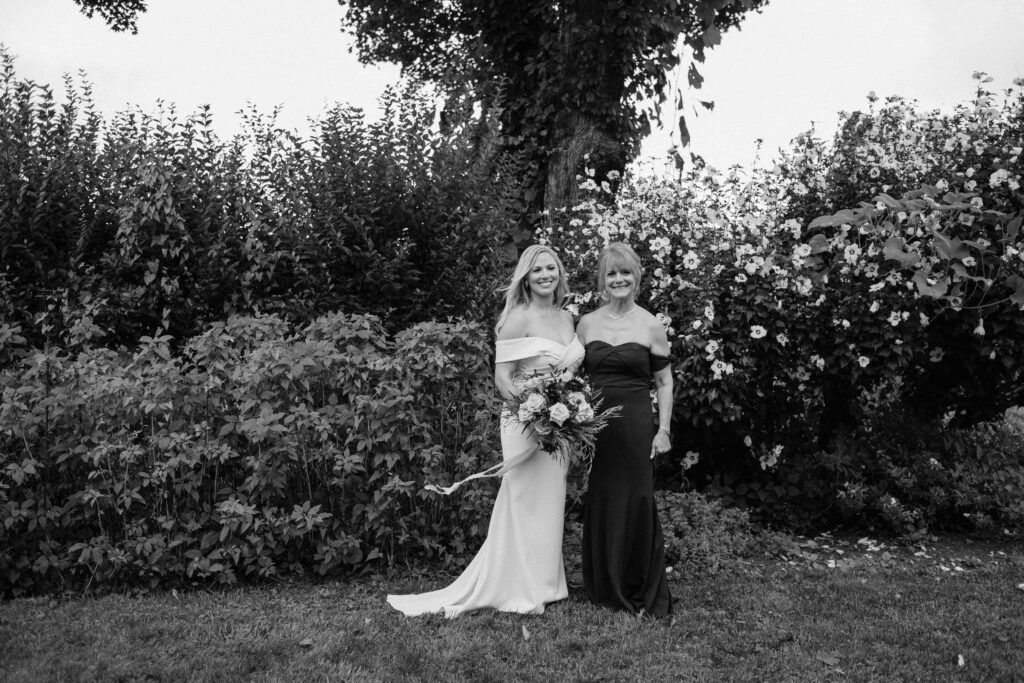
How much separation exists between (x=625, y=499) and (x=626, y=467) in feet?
0.61

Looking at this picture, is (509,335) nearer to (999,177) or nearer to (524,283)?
(524,283)

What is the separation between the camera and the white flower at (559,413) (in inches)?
183

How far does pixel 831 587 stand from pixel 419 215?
188 inches

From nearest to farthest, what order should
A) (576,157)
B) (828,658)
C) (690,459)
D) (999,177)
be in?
(828,658)
(999,177)
(690,459)
(576,157)

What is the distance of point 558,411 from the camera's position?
465 cm

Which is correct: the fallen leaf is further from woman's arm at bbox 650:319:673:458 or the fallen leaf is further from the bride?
the bride

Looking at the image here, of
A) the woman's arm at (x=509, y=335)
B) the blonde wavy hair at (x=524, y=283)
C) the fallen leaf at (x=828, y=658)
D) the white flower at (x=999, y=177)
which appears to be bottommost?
the fallen leaf at (x=828, y=658)

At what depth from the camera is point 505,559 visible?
16.7 feet

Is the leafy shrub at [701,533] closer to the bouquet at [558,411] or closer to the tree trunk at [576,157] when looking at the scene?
the bouquet at [558,411]

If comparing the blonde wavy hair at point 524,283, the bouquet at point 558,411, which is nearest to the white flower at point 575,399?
the bouquet at point 558,411

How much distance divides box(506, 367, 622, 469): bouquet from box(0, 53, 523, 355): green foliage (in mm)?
3378

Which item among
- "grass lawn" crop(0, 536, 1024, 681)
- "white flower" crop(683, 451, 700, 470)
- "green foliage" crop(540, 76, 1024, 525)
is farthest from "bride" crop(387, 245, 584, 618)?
"white flower" crop(683, 451, 700, 470)

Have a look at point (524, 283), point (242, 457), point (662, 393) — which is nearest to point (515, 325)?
point (524, 283)

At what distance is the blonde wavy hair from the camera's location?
5.11m
